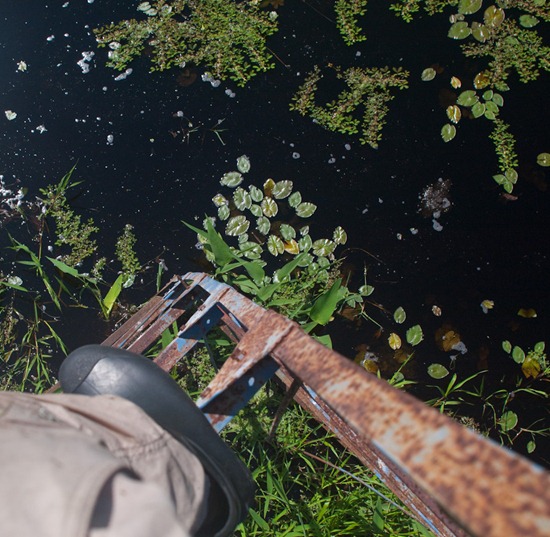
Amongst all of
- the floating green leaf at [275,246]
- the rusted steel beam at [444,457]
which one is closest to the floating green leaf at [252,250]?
the floating green leaf at [275,246]

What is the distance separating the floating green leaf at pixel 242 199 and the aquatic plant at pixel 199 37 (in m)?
0.45

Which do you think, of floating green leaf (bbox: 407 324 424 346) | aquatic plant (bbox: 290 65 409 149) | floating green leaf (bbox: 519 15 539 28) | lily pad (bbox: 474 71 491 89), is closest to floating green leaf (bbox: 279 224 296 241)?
aquatic plant (bbox: 290 65 409 149)

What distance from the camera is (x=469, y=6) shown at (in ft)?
6.86

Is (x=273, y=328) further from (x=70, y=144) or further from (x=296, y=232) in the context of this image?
(x=70, y=144)

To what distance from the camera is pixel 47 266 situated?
2031 millimetres

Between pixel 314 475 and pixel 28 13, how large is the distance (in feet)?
6.97

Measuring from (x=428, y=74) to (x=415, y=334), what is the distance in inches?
38.3

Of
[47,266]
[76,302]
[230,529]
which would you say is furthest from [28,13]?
[230,529]

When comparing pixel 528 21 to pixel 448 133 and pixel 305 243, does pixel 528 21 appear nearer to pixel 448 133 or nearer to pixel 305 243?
pixel 448 133

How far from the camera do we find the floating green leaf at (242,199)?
1993 millimetres

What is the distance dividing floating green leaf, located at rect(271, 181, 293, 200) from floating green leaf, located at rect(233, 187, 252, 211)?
3.6 inches

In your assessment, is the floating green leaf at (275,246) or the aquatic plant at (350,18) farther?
the aquatic plant at (350,18)

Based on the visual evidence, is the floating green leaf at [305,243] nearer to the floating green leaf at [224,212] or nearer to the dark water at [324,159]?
the dark water at [324,159]

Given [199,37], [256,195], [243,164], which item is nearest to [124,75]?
[199,37]
